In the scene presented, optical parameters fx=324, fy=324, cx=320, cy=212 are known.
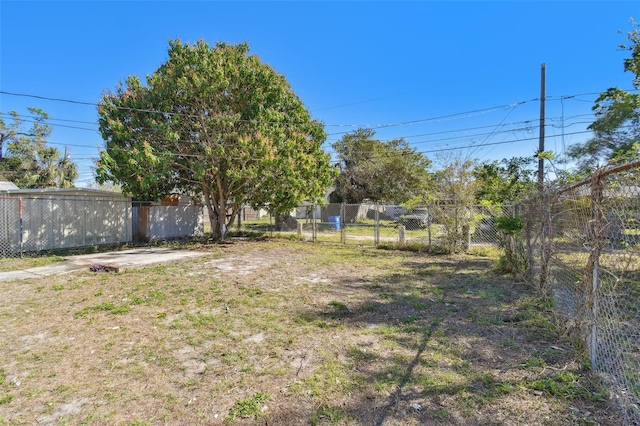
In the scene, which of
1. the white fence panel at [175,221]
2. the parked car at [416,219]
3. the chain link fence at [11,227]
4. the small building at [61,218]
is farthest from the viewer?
the white fence panel at [175,221]

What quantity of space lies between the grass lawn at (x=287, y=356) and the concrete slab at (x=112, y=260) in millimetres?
1326

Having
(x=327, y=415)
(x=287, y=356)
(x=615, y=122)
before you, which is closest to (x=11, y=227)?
(x=287, y=356)

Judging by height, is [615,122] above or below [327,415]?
above

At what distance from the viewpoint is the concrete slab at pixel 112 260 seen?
7.55 m

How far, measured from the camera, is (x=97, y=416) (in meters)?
2.43

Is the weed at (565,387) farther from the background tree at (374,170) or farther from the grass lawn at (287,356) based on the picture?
the background tree at (374,170)

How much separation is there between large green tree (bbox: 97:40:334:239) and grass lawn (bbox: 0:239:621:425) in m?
5.84

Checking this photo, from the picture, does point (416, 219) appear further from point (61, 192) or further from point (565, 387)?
point (61, 192)

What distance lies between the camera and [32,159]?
2555cm

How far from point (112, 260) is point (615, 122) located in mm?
17884

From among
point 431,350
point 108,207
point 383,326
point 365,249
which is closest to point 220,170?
point 108,207

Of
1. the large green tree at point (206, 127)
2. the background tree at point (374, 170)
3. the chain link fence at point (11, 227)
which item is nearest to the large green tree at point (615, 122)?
the large green tree at point (206, 127)

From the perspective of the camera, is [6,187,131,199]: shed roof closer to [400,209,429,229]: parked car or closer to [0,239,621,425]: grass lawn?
[0,239,621,425]: grass lawn

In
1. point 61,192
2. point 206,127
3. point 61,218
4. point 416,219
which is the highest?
point 206,127
